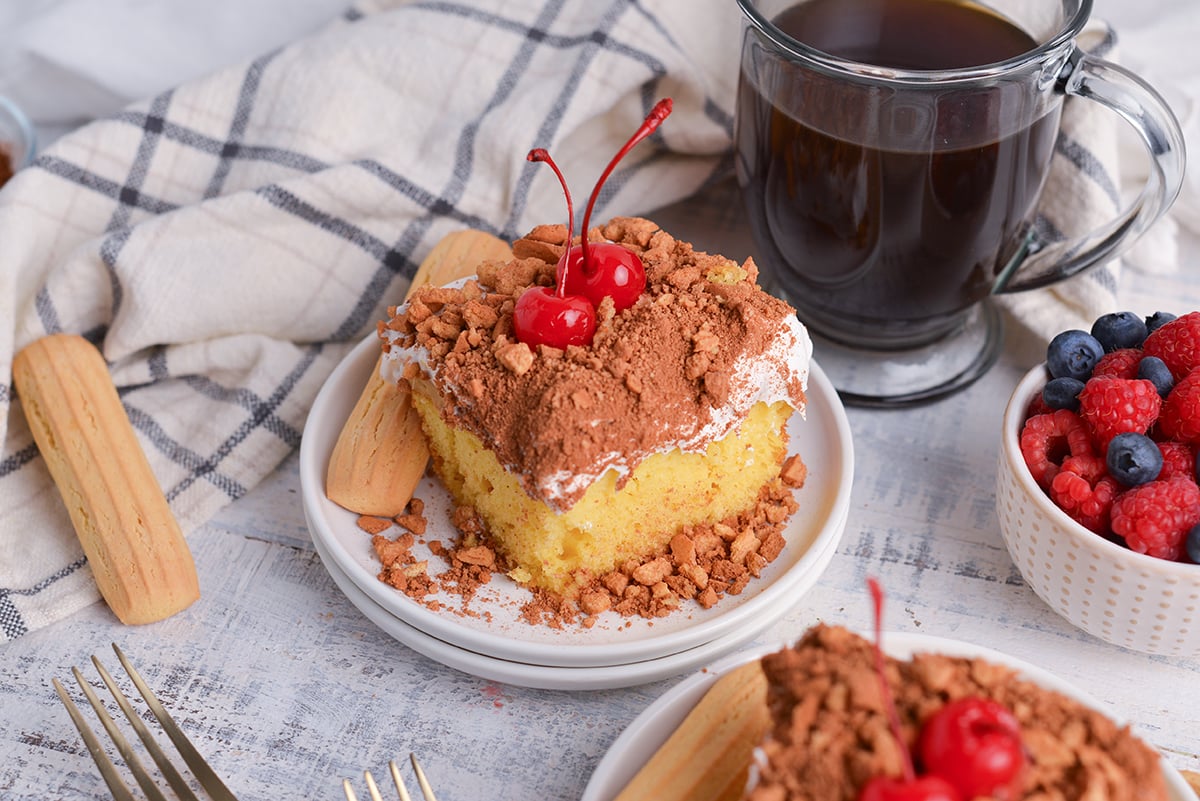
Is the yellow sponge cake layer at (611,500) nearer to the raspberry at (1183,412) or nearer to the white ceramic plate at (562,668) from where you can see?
the white ceramic plate at (562,668)

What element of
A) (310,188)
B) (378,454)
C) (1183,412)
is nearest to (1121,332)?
(1183,412)

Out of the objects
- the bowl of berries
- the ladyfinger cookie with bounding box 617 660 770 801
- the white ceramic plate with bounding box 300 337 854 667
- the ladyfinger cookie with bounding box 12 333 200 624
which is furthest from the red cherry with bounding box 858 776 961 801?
the ladyfinger cookie with bounding box 12 333 200 624

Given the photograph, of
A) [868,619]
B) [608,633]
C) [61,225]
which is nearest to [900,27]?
[868,619]

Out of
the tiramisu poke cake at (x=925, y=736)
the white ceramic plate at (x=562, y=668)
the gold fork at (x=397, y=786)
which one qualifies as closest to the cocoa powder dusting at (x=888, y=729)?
the tiramisu poke cake at (x=925, y=736)

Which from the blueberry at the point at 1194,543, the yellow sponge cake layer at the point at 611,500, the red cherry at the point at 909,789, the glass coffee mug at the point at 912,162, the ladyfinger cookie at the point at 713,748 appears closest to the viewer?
the red cherry at the point at 909,789

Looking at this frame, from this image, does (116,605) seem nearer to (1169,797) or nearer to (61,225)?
(61,225)

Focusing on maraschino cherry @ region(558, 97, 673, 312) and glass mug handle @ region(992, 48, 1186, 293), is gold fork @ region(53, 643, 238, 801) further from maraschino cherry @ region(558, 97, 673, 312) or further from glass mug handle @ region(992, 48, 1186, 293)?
glass mug handle @ region(992, 48, 1186, 293)

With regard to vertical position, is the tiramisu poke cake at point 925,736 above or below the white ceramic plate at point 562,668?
above
